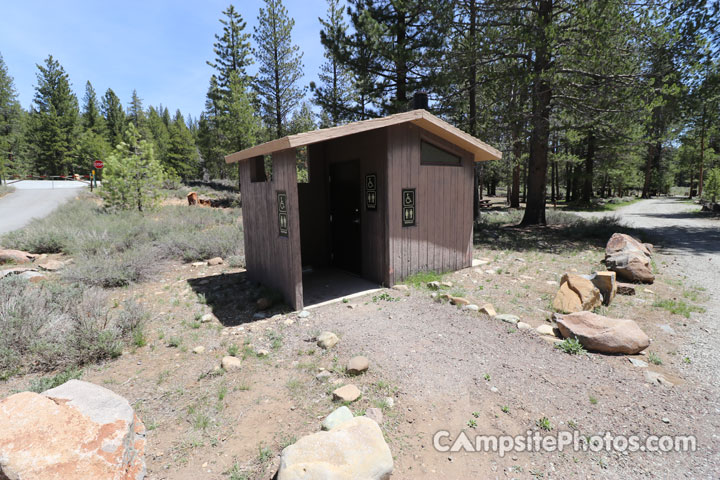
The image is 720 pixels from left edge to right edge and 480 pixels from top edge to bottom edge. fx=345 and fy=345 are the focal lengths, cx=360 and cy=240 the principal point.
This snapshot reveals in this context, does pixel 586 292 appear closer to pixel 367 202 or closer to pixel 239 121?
pixel 367 202

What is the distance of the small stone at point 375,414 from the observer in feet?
10.1

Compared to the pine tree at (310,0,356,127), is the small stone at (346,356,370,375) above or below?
below

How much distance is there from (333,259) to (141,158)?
12.1 meters

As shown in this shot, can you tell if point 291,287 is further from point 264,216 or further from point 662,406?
point 662,406

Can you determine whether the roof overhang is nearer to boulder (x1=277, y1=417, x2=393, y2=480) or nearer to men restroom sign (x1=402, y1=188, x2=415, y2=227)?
men restroom sign (x1=402, y1=188, x2=415, y2=227)

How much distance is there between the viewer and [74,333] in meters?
4.38

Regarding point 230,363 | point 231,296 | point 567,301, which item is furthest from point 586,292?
point 231,296

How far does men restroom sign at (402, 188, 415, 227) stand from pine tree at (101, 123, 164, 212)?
1286 centimetres

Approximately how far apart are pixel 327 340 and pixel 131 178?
14.3m

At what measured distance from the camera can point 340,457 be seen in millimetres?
2336

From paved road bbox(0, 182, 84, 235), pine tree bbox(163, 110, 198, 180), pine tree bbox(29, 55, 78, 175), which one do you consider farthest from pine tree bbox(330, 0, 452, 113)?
pine tree bbox(29, 55, 78, 175)

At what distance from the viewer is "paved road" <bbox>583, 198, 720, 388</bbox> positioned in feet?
13.5

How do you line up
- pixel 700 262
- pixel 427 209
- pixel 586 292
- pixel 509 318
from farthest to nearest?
pixel 700 262
pixel 427 209
pixel 586 292
pixel 509 318

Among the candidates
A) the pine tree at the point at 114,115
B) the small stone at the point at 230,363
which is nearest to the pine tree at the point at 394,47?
the small stone at the point at 230,363
